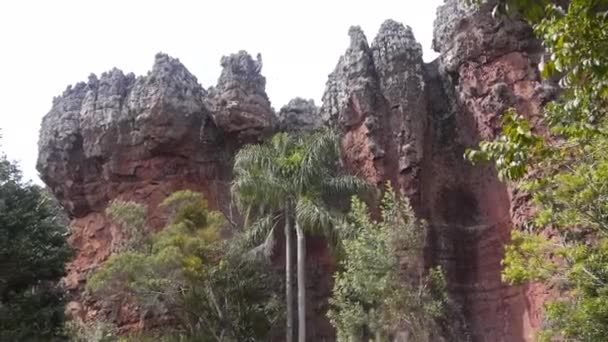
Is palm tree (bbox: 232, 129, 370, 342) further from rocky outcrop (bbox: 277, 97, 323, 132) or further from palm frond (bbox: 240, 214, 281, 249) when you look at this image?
rocky outcrop (bbox: 277, 97, 323, 132)

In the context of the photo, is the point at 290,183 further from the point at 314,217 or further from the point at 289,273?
the point at 289,273

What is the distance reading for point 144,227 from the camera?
2280 centimetres

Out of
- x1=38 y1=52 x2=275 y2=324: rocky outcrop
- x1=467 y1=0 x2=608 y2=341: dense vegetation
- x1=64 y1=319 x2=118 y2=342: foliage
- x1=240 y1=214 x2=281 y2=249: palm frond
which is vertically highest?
x1=38 y1=52 x2=275 y2=324: rocky outcrop

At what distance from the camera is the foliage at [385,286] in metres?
18.9

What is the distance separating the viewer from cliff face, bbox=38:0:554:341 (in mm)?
24297

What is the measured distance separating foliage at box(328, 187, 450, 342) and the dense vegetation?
183 inches

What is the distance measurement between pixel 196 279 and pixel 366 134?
886cm

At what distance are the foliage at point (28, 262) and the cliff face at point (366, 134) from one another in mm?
6085

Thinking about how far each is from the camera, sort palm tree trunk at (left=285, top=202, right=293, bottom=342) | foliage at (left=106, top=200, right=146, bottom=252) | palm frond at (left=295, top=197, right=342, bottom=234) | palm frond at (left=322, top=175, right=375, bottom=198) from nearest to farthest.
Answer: palm frond at (left=295, top=197, right=342, bottom=234) < palm tree trunk at (left=285, top=202, right=293, bottom=342) < foliage at (left=106, top=200, right=146, bottom=252) < palm frond at (left=322, top=175, right=375, bottom=198)

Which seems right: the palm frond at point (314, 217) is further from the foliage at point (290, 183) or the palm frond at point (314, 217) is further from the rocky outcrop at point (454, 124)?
the rocky outcrop at point (454, 124)

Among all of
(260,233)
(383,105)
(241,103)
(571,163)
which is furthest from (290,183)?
(571,163)

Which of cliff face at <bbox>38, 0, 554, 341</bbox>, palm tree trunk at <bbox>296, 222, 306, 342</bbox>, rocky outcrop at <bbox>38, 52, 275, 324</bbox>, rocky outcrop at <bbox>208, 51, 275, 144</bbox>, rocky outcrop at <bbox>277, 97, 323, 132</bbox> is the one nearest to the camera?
palm tree trunk at <bbox>296, 222, 306, 342</bbox>

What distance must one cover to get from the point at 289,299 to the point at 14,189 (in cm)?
937

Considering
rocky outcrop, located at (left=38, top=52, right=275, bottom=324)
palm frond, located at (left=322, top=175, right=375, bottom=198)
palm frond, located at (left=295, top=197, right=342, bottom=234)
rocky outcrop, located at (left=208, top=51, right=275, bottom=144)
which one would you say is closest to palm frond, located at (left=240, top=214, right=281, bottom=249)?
palm frond, located at (left=295, top=197, right=342, bottom=234)
